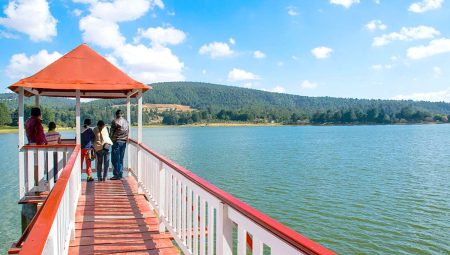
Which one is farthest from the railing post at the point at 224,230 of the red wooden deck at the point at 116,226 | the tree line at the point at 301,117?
the tree line at the point at 301,117

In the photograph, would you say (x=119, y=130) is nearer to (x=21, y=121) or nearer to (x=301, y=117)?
(x=21, y=121)

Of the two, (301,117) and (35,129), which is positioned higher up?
(301,117)

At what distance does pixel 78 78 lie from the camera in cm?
743

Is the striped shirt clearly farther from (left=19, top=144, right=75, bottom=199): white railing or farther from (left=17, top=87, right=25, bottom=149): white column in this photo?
(left=17, top=87, right=25, bottom=149): white column

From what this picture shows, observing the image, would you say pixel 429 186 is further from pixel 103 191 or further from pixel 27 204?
pixel 27 204

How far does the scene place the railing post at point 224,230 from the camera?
2.88m

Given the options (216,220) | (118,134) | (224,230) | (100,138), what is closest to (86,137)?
(100,138)

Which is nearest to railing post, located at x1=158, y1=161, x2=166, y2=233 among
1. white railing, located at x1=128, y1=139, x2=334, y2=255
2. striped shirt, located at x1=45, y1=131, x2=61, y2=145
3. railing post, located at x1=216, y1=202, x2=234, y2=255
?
white railing, located at x1=128, y1=139, x2=334, y2=255

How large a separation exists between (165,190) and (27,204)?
3.33 metres

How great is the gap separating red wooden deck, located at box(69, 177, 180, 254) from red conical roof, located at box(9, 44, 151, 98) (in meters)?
2.20

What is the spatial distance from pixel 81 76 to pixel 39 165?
1904 mm

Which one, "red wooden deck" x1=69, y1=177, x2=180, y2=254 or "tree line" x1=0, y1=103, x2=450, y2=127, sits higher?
"tree line" x1=0, y1=103, x2=450, y2=127

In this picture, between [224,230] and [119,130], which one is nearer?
[224,230]

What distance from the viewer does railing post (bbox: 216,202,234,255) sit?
288 centimetres
